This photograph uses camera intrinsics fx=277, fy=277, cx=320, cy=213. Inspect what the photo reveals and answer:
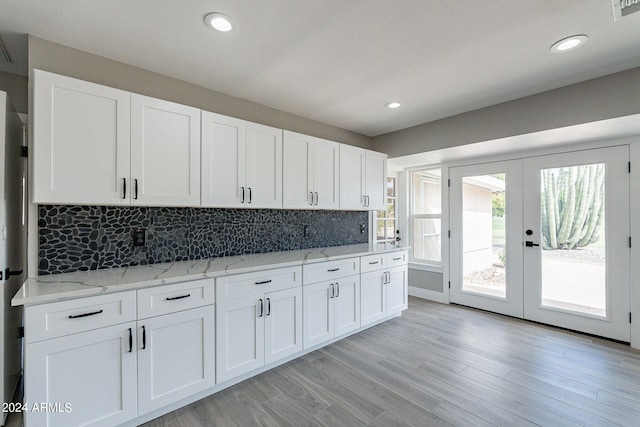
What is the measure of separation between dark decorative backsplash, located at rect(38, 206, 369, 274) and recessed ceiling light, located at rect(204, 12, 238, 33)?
1491mm

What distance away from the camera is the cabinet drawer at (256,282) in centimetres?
209

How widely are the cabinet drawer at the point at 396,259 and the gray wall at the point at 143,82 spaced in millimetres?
1957

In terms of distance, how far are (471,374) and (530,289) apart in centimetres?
186

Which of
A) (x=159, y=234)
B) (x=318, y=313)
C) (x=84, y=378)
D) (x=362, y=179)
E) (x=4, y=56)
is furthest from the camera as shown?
(x=362, y=179)

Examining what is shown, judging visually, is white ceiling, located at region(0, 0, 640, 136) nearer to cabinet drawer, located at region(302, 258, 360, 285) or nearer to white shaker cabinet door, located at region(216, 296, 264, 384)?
cabinet drawer, located at region(302, 258, 360, 285)

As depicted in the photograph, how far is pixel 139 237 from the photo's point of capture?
89.6 inches

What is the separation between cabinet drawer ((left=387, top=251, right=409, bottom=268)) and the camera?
11.4 feet

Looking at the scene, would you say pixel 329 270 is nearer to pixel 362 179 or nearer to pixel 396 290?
pixel 396 290

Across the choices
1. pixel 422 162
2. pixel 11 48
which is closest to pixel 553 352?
pixel 422 162

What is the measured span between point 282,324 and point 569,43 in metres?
3.06

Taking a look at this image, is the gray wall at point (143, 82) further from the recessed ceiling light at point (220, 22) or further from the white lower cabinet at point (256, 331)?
the white lower cabinet at point (256, 331)

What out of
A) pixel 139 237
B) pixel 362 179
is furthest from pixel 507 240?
pixel 139 237

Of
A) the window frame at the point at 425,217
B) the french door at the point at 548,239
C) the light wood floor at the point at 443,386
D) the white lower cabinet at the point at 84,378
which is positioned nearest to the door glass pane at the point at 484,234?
the french door at the point at 548,239

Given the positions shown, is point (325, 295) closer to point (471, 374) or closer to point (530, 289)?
point (471, 374)
